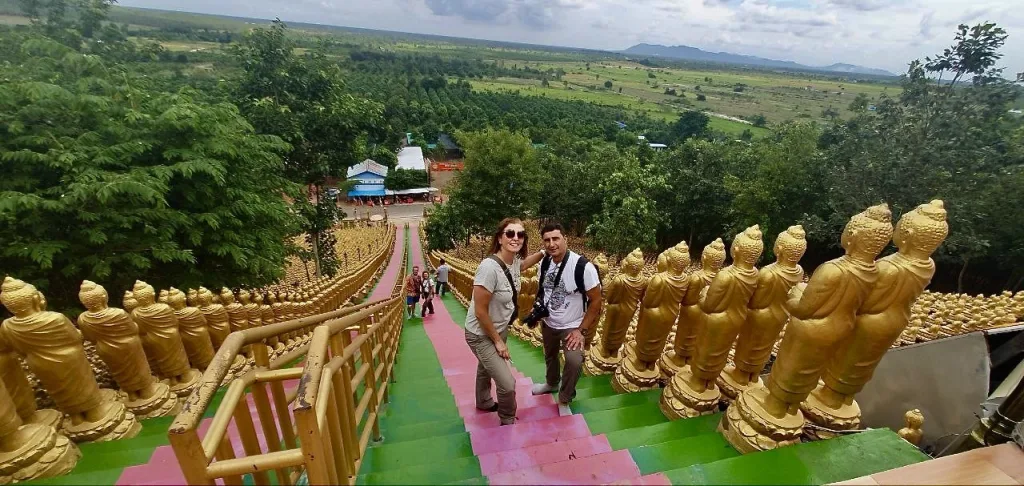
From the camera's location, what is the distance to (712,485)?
2125 mm

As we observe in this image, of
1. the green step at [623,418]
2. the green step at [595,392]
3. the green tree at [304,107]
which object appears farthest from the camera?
the green tree at [304,107]

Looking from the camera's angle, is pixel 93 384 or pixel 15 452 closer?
pixel 15 452

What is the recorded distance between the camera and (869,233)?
2.24 m

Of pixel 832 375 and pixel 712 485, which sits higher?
pixel 832 375

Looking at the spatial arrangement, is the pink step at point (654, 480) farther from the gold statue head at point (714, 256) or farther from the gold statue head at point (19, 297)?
the gold statue head at point (19, 297)

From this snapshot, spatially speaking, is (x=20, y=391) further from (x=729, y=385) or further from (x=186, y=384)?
(x=729, y=385)

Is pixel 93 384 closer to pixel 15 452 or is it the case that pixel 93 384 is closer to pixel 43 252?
pixel 15 452

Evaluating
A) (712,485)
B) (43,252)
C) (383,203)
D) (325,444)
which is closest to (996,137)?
(712,485)

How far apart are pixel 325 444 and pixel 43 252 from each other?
5539 millimetres

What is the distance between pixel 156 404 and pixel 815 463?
4.44m

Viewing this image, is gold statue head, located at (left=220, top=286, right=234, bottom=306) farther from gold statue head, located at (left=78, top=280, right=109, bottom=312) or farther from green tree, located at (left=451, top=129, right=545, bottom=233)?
green tree, located at (left=451, top=129, right=545, bottom=233)

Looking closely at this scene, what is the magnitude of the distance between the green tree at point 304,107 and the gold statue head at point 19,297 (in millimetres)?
8475

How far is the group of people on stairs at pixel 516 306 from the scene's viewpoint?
129 inches

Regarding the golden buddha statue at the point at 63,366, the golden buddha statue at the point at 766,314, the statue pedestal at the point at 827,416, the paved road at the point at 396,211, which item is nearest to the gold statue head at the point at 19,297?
the golden buddha statue at the point at 63,366
